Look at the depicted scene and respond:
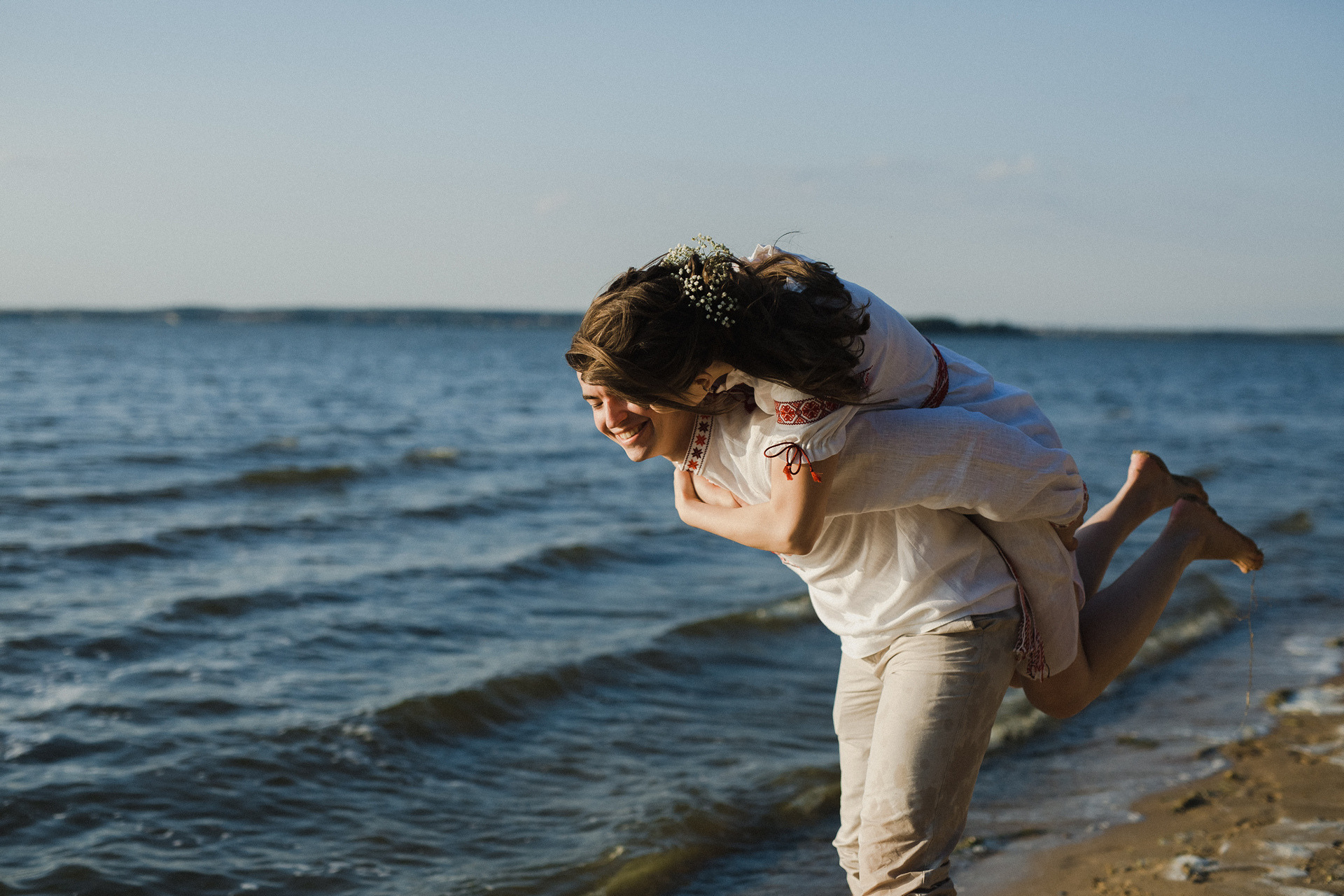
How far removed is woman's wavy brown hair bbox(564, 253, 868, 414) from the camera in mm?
2316

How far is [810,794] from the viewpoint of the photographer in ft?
16.7

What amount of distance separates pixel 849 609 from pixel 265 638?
572cm

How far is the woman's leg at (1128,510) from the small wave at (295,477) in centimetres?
1231

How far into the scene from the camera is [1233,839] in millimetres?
4219

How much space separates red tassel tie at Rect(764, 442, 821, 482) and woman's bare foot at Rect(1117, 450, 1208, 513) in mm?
1777

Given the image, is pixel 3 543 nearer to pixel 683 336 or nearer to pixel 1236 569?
pixel 683 336

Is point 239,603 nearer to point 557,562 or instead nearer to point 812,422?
point 557,562

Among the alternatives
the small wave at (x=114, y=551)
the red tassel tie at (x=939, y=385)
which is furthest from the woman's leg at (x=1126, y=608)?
the small wave at (x=114, y=551)

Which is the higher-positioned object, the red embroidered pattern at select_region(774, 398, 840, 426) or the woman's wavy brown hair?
the woman's wavy brown hair

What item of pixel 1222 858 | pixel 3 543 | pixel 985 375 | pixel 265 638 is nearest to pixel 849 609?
pixel 985 375

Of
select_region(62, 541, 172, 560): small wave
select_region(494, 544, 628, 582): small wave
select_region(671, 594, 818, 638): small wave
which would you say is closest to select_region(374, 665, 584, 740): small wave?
select_region(671, 594, 818, 638): small wave

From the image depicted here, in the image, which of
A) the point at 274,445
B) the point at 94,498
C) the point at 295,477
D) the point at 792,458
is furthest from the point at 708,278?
the point at 274,445

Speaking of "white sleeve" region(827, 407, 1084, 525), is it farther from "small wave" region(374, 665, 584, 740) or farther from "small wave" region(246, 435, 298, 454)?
"small wave" region(246, 435, 298, 454)

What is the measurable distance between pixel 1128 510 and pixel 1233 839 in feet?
5.48
